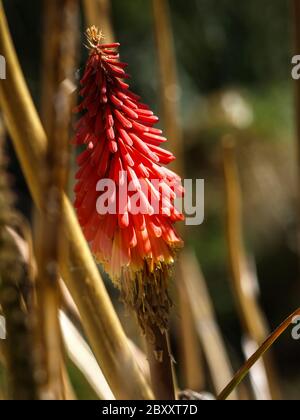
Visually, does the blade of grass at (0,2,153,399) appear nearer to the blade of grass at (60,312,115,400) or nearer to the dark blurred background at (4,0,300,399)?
the blade of grass at (60,312,115,400)

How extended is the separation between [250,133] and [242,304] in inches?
108

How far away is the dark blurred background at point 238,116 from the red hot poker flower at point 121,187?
224 centimetres

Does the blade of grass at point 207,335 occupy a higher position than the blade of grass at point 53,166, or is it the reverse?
the blade of grass at point 53,166

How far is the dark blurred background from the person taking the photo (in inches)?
113

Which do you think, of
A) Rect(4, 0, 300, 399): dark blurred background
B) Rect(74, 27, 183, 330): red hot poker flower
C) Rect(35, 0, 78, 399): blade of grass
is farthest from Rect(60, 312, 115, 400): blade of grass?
Rect(4, 0, 300, 399): dark blurred background

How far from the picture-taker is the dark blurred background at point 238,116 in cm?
287

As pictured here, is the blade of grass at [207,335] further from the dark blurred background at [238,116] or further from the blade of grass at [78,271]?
the dark blurred background at [238,116]

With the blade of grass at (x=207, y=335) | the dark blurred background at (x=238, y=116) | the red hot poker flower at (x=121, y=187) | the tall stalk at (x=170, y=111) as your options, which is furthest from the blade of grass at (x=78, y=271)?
the dark blurred background at (x=238, y=116)

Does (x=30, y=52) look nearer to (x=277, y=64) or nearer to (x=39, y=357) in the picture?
(x=277, y=64)

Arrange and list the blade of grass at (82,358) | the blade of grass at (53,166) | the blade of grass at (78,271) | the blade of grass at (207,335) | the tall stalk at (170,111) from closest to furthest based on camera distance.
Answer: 1. the blade of grass at (53,166)
2. the blade of grass at (78,271)
3. the blade of grass at (82,358)
4. the tall stalk at (170,111)
5. the blade of grass at (207,335)

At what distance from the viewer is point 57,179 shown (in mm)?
260

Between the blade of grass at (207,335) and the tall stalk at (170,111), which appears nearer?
the tall stalk at (170,111)

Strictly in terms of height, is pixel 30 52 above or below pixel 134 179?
above
